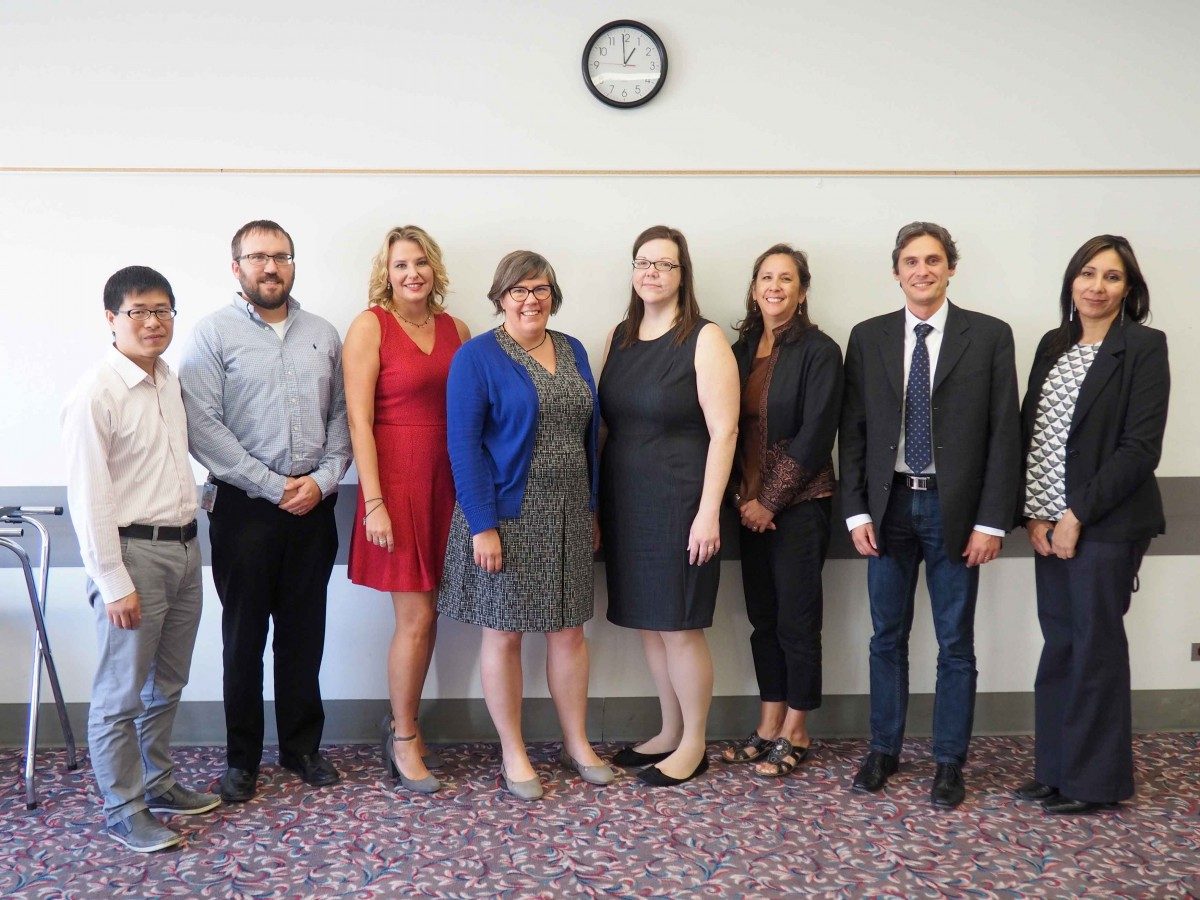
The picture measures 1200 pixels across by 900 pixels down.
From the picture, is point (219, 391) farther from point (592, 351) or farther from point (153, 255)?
point (592, 351)

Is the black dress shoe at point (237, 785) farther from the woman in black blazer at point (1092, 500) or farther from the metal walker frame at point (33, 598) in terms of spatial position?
the woman in black blazer at point (1092, 500)

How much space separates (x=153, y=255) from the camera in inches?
118

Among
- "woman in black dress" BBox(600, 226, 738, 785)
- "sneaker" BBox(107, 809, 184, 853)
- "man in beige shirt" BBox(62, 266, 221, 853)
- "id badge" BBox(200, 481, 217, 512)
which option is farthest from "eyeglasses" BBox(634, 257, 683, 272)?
"sneaker" BBox(107, 809, 184, 853)

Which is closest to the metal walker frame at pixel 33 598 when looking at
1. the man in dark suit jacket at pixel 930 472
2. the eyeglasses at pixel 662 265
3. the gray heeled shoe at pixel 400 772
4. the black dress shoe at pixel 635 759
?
the gray heeled shoe at pixel 400 772

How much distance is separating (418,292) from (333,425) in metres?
0.48

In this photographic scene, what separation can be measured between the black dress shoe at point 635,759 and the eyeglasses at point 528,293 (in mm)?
1500

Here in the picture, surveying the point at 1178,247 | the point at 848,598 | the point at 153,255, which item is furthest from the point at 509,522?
the point at 1178,247

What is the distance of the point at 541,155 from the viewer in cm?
303

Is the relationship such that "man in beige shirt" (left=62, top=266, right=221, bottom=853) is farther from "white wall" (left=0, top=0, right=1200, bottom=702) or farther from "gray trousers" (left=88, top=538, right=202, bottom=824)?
"white wall" (left=0, top=0, right=1200, bottom=702)

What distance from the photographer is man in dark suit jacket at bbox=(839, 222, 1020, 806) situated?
101 inches

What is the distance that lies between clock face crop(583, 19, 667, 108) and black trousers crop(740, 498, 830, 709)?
1462mm

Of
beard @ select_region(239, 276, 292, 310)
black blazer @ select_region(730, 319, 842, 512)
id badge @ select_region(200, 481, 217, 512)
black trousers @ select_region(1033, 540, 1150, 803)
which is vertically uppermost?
beard @ select_region(239, 276, 292, 310)

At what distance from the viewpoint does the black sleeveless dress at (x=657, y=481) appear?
268cm

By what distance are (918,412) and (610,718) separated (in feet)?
4.91
